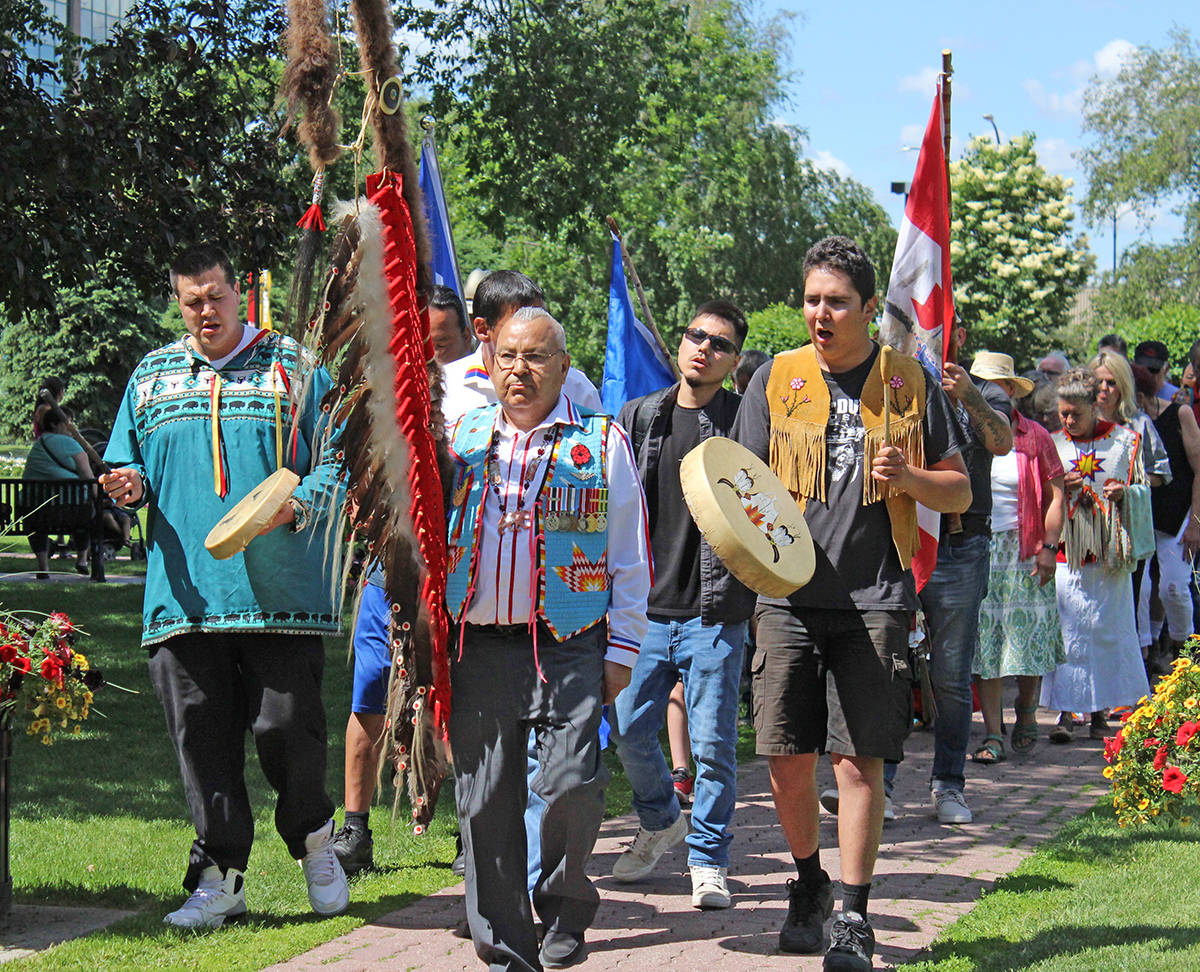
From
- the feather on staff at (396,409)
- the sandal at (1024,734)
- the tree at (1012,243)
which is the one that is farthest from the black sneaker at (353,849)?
the tree at (1012,243)

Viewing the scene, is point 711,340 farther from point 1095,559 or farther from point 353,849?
point 1095,559

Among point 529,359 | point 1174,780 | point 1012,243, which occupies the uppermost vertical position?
point 1012,243

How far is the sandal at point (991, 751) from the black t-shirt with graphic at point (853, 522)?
4.36 metres

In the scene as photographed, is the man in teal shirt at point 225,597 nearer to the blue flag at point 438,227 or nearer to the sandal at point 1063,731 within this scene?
the blue flag at point 438,227

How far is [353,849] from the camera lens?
578 centimetres

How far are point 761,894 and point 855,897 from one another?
1112 millimetres

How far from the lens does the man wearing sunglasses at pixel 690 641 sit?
546 centimetres

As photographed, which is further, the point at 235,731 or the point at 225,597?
the point at 235,731

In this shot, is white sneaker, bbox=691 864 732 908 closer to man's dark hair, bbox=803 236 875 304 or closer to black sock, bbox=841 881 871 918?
black sock, bbox=841 881 871 918

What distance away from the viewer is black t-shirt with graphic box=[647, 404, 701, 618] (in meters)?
5.72

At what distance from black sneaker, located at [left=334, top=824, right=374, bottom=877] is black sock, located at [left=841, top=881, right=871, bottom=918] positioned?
2.14 m

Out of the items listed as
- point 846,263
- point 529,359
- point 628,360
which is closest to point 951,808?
point 628,360

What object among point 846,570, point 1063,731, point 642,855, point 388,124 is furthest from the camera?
point 1063,731

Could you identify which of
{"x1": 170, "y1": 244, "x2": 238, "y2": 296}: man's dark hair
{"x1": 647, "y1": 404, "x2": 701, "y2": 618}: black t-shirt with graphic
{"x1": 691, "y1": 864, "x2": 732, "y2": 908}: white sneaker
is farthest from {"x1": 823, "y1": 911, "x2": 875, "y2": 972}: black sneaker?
{"x1": 170, "y1": 244, "x2": 238, "y2": 296}: man's dark hair
